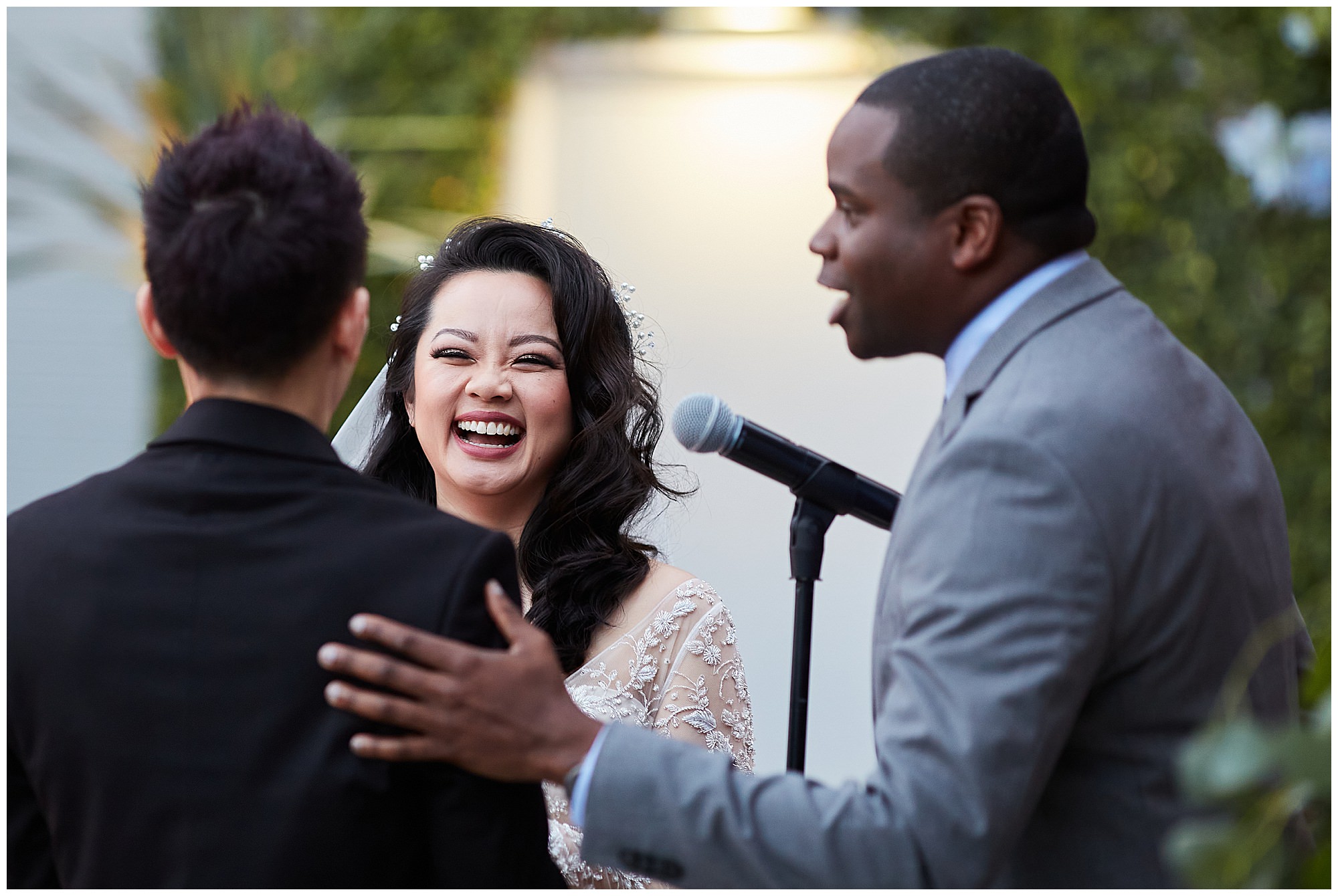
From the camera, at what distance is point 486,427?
2867 mm

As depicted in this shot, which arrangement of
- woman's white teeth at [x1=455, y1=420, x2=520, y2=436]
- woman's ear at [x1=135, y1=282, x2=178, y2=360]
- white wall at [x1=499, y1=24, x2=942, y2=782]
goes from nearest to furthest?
woman's ear at [x1=135, y1=282, x2=178, y2=360]
woman's white teeth at [x1=455, y1=420, x2=520, y2=436]
white wall at [x1=499, y1=24, x2=942, y2=782]

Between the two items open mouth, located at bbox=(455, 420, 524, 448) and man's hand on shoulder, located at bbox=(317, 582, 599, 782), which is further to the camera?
open mouth, located at bbox=(455, 420, 524, 448)

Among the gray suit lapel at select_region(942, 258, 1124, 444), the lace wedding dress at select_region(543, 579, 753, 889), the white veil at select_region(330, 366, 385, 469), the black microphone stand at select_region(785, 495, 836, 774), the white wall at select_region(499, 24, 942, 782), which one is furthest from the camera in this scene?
the white wall at select_region(499, 24, 942, 782)

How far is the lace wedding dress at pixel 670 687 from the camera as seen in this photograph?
2.69 metres

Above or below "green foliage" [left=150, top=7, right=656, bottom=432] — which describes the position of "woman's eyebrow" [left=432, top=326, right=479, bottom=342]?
below

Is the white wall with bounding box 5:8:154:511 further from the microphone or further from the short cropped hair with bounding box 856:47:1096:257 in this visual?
the short cropped hair with bounding box 856:47:1096:257

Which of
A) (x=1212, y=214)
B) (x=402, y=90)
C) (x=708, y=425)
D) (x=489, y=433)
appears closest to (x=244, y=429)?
(x=708, y=425)

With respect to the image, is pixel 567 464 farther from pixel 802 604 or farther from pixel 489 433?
pixel 802 604

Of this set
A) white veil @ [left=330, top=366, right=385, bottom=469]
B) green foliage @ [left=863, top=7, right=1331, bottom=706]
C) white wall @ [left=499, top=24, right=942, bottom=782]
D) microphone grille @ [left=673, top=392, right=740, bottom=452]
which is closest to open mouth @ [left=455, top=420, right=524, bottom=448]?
white veil @ [left=330, top=366, right=385, bottom=469]

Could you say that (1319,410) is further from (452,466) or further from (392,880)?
(392,880)

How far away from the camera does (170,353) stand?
1646 millimetres

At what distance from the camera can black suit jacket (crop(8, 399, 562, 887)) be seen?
4.94 ft

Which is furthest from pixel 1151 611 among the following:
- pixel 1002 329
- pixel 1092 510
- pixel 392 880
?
pixel 392 880

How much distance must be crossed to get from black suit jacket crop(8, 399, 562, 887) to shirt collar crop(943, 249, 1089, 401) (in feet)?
2.36
